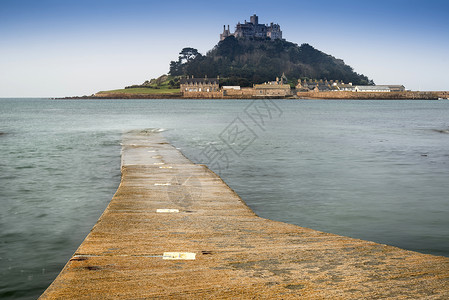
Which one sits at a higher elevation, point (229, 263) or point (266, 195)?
point (229, 263)

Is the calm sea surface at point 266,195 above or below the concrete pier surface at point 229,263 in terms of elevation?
below

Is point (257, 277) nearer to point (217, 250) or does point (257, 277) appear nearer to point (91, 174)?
point (217, 250)

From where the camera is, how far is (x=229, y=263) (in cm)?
475

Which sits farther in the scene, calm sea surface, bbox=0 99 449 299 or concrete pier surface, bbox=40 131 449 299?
calm sea surface, bbox=0 99 449 299

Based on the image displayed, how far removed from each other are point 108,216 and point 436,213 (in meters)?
7.63

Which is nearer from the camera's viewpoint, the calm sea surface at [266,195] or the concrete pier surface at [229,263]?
the concrete pier surface at [229,263]

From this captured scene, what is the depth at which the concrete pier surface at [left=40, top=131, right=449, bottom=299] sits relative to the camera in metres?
4.02

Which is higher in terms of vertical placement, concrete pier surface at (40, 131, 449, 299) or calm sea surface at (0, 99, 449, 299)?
concrete pier surface at (40, 131, 449, 299)

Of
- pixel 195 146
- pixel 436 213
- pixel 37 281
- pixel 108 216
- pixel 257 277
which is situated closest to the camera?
pixel 257 277

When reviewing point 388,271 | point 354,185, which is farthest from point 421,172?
point 388,271

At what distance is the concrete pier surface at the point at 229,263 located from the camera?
4.02 meters

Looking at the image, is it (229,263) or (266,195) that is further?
(266,195)

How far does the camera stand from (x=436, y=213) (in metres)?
10.2

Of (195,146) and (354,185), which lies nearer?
(354,185)
